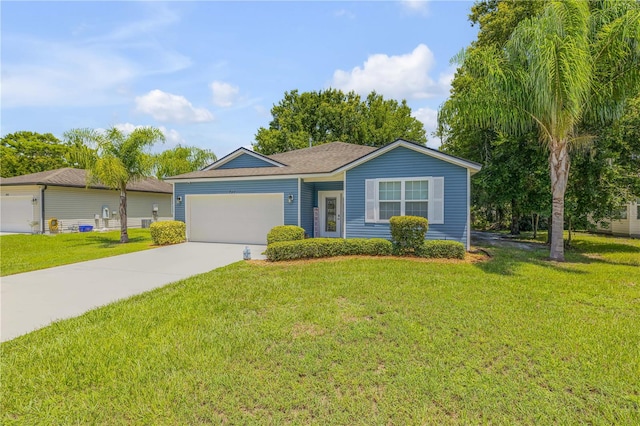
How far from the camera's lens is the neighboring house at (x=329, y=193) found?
1048 cm

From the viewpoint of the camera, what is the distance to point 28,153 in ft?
116

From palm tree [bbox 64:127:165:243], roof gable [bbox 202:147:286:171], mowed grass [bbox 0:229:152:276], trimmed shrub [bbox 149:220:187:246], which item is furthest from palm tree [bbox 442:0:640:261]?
mowed grass [bbox 0:229:152:276]

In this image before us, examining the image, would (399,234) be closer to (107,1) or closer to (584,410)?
(584,410)

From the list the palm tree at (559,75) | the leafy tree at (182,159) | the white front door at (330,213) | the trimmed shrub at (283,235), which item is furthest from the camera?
the leafy tree at (182,159)

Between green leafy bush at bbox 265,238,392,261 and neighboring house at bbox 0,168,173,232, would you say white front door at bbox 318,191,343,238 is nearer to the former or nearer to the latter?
green leafy bush at bbox 265,238,392,261

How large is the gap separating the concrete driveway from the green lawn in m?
0.66

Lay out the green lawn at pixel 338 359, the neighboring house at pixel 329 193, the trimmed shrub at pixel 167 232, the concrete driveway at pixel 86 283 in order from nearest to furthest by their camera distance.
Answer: the green lawn at pixel 338 359 → the concrete driveway at pixel 86 283 → the neighboring house at pixel 329 193 → the trimmed shrub at pixel 167 232

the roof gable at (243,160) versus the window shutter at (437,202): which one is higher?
the roof gable at (243,160)

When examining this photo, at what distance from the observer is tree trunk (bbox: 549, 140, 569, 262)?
9.34m

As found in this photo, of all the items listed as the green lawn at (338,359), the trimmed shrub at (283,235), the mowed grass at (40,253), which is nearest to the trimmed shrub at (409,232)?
the green lawn at (338,359)

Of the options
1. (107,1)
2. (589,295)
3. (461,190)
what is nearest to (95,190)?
(107,1)

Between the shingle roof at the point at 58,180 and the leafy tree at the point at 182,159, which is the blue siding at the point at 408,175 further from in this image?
the leafy tree at the point at 182,159

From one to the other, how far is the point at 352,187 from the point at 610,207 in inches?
355

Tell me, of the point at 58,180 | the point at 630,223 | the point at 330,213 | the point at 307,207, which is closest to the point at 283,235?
the point at 307,207
